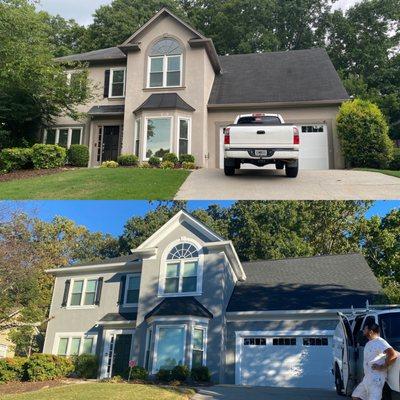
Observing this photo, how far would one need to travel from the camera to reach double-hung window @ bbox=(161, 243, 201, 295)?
17.5 meters

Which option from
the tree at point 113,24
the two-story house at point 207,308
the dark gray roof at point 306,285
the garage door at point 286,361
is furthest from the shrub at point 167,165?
the tree at point 113,24

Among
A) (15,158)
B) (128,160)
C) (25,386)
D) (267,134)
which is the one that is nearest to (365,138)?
(267,134)

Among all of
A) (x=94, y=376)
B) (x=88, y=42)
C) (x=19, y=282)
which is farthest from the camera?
(x=88, y=42)

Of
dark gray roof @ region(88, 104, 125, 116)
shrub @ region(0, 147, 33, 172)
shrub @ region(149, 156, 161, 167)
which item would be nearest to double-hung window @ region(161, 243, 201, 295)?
shrub @ region(149, 156, 161, 167)

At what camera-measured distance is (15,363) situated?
16375mm

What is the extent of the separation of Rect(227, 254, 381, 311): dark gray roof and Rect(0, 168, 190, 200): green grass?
5232mm

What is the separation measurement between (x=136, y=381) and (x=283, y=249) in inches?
790

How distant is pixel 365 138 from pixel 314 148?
92.9 inches

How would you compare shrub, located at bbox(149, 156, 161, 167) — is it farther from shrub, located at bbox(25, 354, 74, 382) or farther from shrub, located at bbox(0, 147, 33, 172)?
shrub, located at bbox(25, 354, 74, 382)

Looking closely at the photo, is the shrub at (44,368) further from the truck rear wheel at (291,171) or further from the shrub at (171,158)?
the truck rear wheel at (291,171)

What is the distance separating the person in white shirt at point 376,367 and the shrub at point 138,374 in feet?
34.5

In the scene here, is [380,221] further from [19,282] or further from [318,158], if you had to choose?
[19,282]

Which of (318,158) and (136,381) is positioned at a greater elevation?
(318,158)

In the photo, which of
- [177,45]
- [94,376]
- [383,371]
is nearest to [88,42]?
[177,45]
